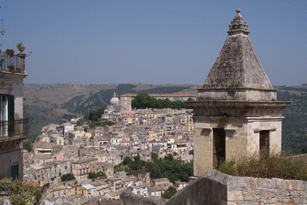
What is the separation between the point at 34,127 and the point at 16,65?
374 ft

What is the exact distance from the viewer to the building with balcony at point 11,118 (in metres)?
8.32

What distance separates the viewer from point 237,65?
5.91 meters

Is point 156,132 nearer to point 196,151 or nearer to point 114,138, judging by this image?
point 114,138

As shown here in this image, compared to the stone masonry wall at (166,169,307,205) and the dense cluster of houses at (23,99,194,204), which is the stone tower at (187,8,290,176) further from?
the dense cluster of houses at (23,99,194,204)

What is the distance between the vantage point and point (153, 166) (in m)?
62.8

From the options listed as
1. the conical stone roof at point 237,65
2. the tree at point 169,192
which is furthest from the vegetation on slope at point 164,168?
the conical stone roof at point 237,65

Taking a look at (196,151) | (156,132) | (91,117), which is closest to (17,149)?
(196,151)

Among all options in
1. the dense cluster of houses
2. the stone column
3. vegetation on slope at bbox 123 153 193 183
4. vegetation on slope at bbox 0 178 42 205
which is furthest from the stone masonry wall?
vegetation on slope at bbox 123 153 193 183

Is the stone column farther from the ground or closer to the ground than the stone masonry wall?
farther from the ground

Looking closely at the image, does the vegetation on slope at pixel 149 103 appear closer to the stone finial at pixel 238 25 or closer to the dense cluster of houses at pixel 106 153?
the dense cluster of houses at pixel 106 153

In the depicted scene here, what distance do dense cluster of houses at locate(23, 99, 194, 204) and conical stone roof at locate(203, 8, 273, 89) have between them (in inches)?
1347

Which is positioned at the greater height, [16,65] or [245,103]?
[16,65]

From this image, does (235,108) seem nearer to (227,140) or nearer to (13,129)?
(227,140)

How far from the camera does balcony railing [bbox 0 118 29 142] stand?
8.31 m
